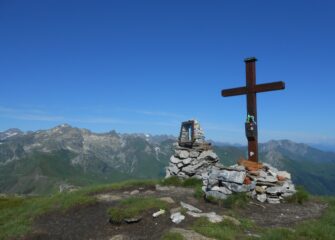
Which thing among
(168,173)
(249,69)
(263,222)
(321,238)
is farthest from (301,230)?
(168,173)

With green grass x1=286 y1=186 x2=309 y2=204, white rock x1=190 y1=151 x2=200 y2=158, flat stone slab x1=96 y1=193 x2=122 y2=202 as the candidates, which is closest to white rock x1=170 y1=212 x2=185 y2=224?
flat stone slab x1=96 y1=193 x2=122 y2=202

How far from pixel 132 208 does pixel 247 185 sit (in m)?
6.32

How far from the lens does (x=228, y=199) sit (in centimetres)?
1745

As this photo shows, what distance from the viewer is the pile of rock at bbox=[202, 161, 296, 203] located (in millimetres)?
18500

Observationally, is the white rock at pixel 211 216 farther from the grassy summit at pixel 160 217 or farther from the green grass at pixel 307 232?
the green grass at pixel 307 232

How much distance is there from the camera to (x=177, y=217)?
14133 millimetres

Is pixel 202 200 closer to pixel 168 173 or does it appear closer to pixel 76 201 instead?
pixel 76 201

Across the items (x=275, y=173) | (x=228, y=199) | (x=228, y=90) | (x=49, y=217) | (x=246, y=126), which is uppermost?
(x=228, y=90)

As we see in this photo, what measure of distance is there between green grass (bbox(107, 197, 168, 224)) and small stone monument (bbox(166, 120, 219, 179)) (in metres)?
9.07

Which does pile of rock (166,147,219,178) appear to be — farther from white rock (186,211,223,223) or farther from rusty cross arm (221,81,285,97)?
white rock (186,211,223,223)

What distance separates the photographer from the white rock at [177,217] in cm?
1391

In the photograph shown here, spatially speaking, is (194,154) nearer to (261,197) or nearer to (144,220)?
(261,197)

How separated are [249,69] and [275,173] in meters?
6.49

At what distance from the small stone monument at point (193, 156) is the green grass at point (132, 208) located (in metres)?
9.07
